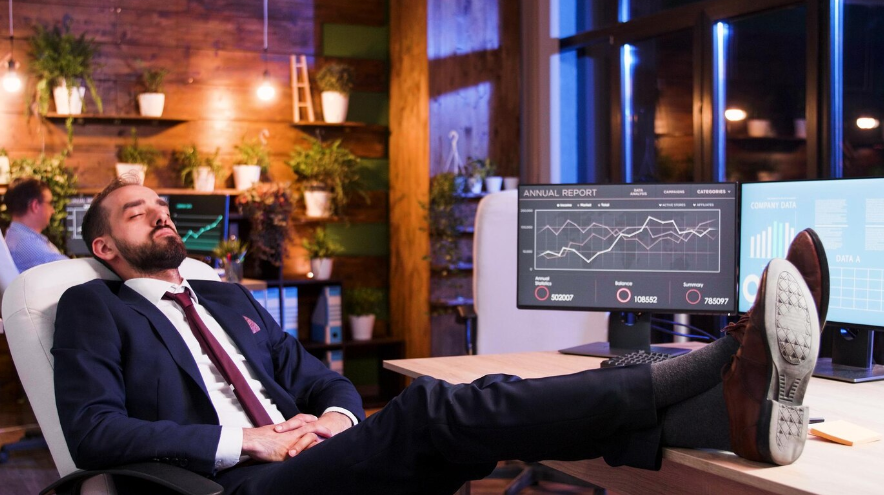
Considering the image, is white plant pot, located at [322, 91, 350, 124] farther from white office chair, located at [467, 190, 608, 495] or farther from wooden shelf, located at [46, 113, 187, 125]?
white office chair, located at [467, 190, 608, 495]

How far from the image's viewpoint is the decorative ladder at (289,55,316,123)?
572 centimetres

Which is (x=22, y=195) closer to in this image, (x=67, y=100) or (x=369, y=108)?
(x=67, y=100)

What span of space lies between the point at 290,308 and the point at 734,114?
2.64 metres

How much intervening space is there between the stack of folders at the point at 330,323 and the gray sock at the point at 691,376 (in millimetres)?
4051

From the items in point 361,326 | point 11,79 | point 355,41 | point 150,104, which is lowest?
point 361,326

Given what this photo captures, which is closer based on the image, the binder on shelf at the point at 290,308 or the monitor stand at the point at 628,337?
the monitor stand at the point at 628,337

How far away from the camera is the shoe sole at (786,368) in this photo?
1473 mm

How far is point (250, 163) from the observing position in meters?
5.54

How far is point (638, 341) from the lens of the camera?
8.73 ft

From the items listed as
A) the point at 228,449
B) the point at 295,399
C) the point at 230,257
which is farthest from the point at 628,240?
the point at 230,257

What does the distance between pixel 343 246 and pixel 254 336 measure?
11.5ft

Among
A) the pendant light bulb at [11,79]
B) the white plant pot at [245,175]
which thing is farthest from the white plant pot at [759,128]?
the pendant light bulb at [11,79]

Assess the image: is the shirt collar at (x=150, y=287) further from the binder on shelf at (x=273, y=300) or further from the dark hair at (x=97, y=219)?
the binder on shelf at (x=273, y=300)

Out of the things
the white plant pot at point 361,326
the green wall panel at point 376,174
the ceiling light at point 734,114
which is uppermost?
the ceiling light at point 734,114
